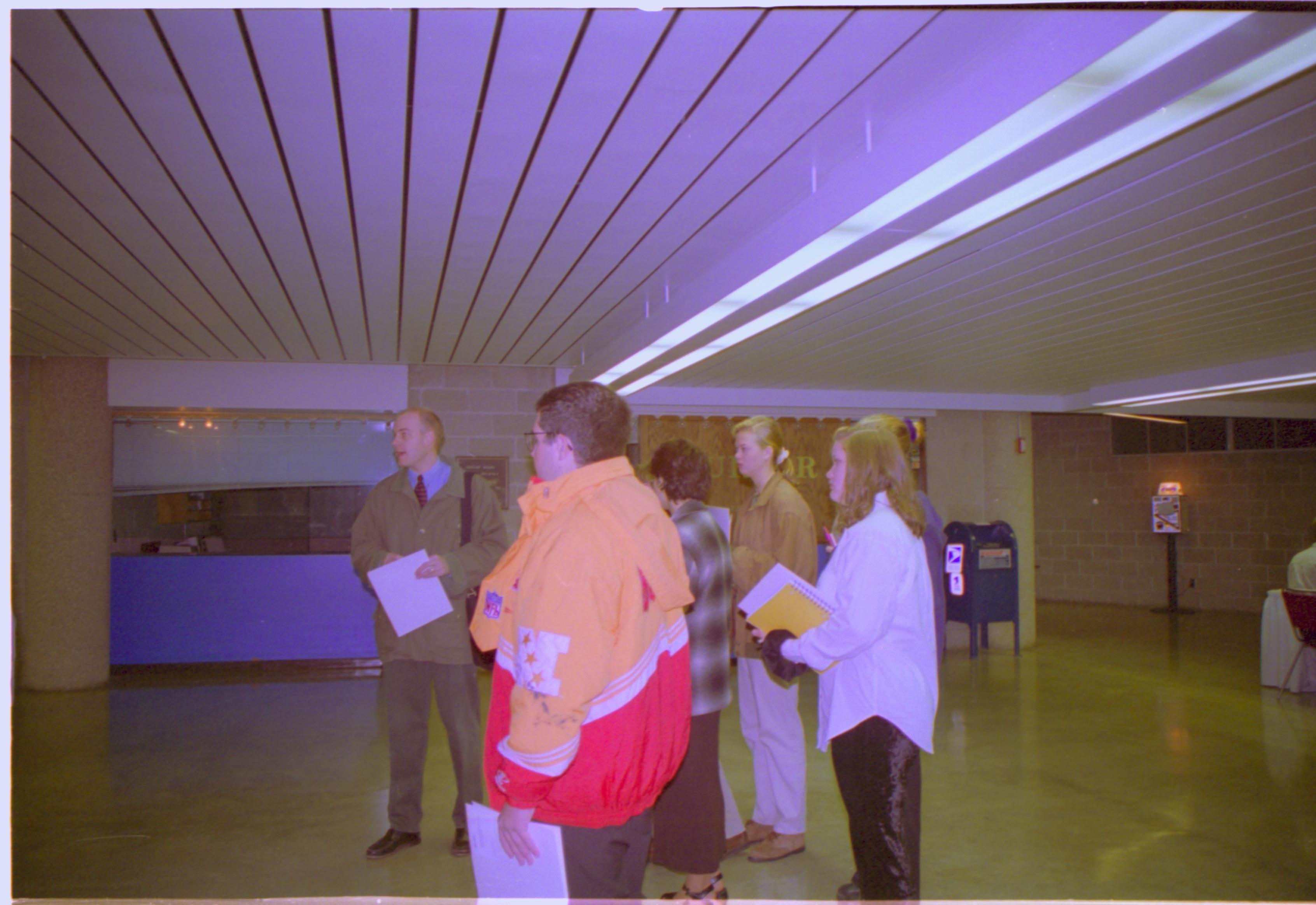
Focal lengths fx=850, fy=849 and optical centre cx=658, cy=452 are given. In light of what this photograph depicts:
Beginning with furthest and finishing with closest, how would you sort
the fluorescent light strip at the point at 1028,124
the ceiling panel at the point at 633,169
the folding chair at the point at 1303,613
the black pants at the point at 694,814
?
the folding chair at the point at 1303,613, the black pants at the point at 694,814, the ceiling panel at the point at 633,169, the fluorescent light strip at the point at 1028,124

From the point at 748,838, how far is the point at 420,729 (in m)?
1.38

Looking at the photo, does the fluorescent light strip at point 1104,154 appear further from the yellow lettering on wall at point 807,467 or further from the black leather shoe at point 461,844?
the yellow lettering on wall at point 807,467

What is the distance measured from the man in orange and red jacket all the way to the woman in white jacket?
0.56 m

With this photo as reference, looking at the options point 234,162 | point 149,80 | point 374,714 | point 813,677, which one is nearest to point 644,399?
point 813,677

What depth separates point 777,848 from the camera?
10.8 feet

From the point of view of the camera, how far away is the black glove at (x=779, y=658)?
2445mm

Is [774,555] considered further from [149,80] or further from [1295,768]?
[1295,768]

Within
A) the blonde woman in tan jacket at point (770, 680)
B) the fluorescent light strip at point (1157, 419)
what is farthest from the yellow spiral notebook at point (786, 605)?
the fluorescent light strip at point (1157, 419)

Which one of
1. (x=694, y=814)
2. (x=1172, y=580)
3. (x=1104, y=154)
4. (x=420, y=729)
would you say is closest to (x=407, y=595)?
(x=420, y=729)

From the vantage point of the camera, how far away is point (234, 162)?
117 inches

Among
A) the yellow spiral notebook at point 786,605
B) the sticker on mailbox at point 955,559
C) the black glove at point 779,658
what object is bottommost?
the sticker on mailbox at point 955,559

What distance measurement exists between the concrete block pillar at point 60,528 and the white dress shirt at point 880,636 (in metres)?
6.70

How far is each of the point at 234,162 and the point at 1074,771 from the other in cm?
477

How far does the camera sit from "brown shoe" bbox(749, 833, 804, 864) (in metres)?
3.27
